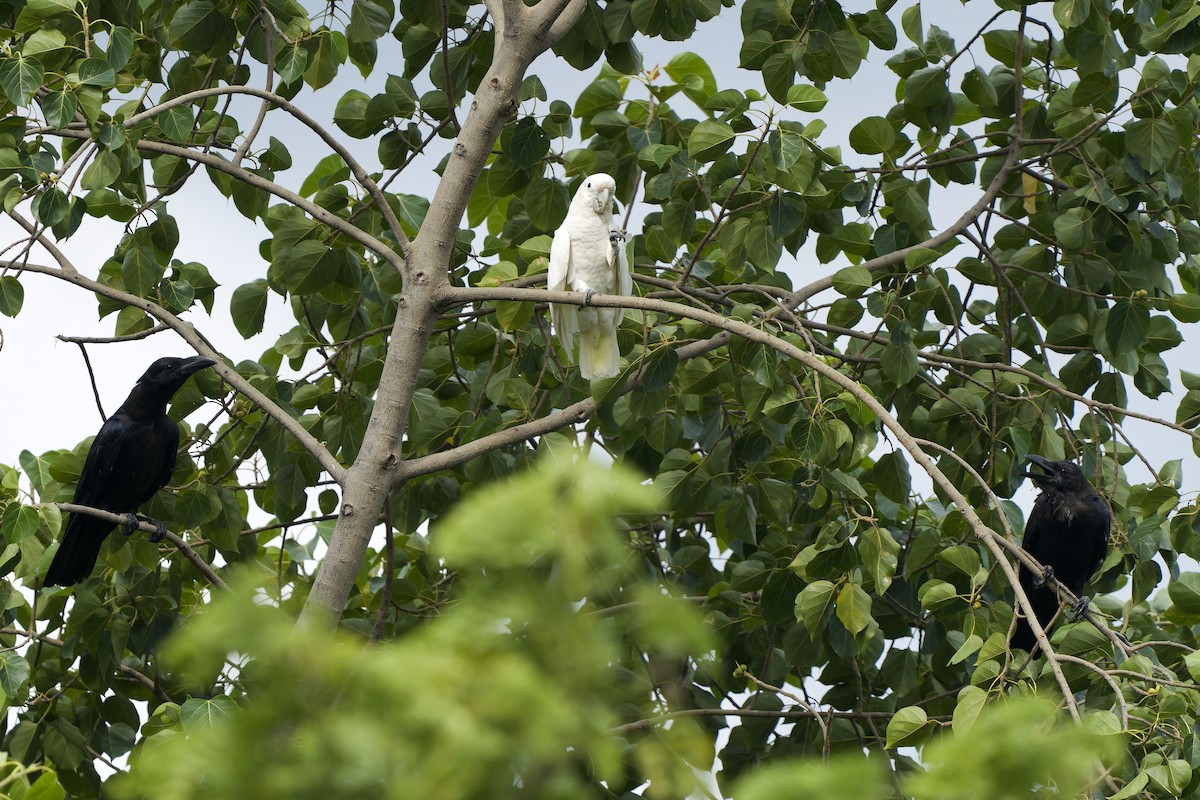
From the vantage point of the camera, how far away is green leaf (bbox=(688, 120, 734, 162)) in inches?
148

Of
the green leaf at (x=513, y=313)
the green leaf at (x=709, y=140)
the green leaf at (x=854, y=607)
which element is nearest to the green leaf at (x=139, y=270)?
the green leaf at (x=513, y=313)

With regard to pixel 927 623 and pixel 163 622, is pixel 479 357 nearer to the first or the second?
pixel 163 622

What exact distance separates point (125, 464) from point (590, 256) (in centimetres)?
205

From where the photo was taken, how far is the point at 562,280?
469 cm

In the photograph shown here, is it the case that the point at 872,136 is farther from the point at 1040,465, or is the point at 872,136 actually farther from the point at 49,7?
the point at 49,7

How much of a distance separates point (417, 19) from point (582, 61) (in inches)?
28.0

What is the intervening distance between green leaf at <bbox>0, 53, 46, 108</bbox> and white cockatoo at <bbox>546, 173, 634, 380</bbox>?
6.33 feet

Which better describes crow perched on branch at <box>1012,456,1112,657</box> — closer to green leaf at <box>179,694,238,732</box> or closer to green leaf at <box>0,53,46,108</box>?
green leaf at <box>179,694,238,732</box>

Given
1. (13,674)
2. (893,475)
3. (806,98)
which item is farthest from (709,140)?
(13,674)

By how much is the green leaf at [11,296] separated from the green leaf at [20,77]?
2.02 feet

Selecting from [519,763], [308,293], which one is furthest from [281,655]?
[308,293]

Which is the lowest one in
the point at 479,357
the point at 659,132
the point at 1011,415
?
the point at 1011,415

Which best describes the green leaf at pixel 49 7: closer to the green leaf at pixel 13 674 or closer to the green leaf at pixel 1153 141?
the green leaf at pixel 13 674

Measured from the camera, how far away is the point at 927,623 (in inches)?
189
